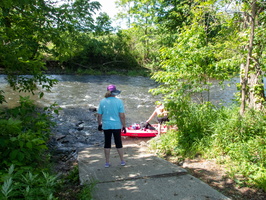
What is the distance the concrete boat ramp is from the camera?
317cm

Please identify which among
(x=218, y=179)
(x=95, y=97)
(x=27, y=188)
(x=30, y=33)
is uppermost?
(x=30, y=33)

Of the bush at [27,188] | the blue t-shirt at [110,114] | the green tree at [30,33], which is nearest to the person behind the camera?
the bush at [27,188]

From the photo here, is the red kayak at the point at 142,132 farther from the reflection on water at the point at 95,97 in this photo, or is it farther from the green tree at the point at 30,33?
the green tree at the point at 30,33

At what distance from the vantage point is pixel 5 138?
10.5 feet

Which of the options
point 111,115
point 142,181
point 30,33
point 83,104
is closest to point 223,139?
point 142,181

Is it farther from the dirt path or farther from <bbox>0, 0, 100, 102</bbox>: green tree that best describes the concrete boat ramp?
<bbox>0, 0, 100, 102</bbox>: green tree

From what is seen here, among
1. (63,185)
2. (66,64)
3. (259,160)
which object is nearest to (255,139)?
(259,160)

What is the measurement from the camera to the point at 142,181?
3.59 metres

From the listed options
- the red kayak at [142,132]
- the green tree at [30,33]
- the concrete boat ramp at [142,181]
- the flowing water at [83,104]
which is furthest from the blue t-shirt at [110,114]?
the red kayak at [142,132]

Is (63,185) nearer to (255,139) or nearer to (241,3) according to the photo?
(255,139)

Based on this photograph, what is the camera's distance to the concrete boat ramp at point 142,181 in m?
3.17

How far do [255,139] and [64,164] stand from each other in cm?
409

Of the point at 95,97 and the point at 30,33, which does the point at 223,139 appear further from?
the point at 95,97

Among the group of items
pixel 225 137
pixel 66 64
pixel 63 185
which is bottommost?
pixel 63 185
